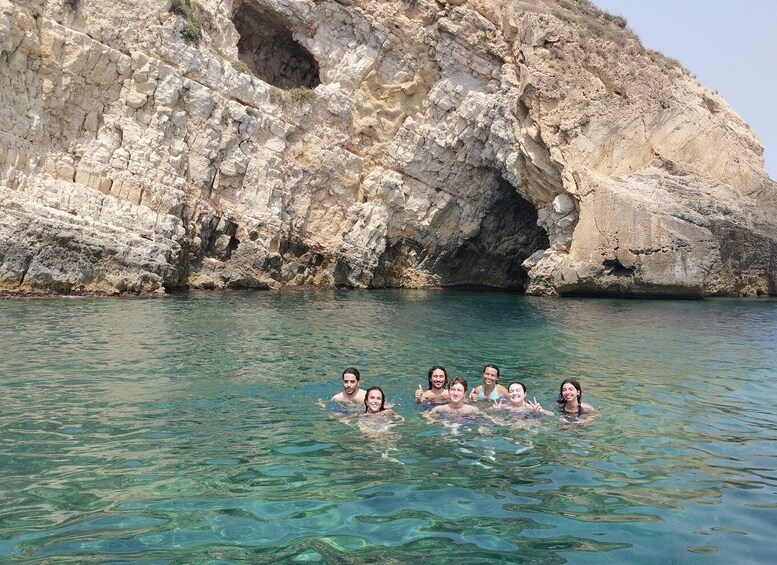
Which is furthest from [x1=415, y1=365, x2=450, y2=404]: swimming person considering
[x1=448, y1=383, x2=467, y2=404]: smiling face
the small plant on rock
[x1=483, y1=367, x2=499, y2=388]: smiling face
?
the small plant on rock

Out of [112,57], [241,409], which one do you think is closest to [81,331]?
[241,409]

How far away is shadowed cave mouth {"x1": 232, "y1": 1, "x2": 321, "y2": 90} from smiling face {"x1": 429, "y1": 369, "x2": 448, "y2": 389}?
30.1 m

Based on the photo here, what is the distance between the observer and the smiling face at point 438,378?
9.38 metres

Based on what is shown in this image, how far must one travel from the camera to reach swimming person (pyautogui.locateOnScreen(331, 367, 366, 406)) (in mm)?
9297

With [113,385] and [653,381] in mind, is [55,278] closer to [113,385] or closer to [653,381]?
[113,385]

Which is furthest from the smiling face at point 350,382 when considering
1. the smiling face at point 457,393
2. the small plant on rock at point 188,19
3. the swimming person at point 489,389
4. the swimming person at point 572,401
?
the small plant on rock at point 188,19

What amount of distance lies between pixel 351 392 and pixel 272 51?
3375 cm

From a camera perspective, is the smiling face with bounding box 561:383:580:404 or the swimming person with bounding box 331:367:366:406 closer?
the smiling face with bounding box 561:383:580:404

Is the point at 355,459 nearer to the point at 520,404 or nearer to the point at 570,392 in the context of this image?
the point at 520,404

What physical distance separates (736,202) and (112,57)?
30233 millimetres

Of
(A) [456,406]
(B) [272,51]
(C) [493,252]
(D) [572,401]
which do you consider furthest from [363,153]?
(D) [572,401]

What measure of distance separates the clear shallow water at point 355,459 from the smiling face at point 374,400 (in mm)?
491

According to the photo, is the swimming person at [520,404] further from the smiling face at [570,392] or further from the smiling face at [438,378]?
the smiling face at [438,378]

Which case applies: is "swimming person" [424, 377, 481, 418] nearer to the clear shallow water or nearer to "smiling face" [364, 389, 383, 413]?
the clear shallow water
